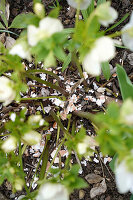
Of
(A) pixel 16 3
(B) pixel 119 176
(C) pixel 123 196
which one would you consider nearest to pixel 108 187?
(C) pixel 123 196

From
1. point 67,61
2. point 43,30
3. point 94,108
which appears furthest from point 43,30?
point 94,108

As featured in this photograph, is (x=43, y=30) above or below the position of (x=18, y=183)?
above

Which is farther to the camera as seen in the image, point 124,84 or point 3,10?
point 3,10

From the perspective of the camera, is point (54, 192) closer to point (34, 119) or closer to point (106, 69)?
point (34, 119)

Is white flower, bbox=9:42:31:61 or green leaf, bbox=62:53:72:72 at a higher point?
white flower, bbox=9:42:31:61

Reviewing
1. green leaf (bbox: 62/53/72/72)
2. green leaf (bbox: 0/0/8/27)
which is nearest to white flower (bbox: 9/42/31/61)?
green leaf (bbox: 62/53/72/72)

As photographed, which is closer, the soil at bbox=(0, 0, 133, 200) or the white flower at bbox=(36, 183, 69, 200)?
the white flower at bbox=(36, 183, 69, 200)

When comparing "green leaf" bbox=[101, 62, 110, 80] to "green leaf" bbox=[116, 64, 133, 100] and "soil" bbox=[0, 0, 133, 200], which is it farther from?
"green leaf" bbox=[116, 64, 133, 100]
